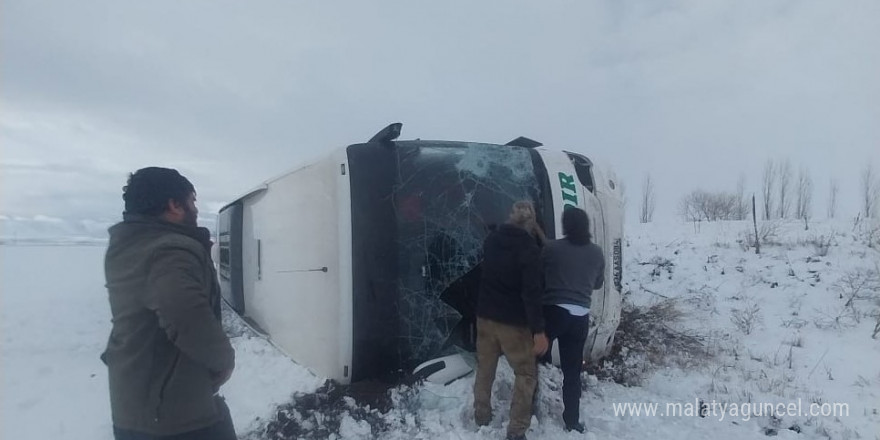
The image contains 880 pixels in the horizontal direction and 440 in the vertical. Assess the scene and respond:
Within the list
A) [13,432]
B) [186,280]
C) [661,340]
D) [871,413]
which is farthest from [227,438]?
[661,340]

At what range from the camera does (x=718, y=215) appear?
84.5ft

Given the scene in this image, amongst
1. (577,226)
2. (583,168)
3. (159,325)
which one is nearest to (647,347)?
(583,168)

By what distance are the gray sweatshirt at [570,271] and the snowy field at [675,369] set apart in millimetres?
954

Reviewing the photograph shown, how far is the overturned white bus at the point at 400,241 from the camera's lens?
3.74 meters

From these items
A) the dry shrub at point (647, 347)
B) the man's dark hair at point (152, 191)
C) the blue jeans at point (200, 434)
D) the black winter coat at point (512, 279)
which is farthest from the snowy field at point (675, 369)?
the man's dark hair at point (152, 191)

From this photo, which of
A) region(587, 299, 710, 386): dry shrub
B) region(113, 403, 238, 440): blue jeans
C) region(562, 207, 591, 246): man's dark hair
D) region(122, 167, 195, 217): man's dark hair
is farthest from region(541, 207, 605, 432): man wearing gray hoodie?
region(122, 167, 195, 217): man's dark hair

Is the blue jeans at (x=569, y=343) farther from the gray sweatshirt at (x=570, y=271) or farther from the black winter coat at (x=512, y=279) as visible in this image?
the black winter coat at (x=512, y=279)

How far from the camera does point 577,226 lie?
3684 millimetres

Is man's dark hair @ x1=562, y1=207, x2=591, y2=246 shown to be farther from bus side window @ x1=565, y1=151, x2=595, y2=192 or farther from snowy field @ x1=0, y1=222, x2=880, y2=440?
snowy field @ x1=0, y1=222, x2=880, y2=440

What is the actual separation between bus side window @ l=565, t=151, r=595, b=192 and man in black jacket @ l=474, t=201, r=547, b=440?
1058mm

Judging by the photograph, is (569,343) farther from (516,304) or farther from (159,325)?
(159,325)

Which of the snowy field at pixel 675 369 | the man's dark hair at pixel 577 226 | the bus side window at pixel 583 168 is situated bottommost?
the snowy field at pixel 675 369

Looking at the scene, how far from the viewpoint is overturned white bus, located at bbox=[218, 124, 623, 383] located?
3736mm

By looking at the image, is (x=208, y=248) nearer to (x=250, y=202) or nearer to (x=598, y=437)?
(x=598, y=437)
